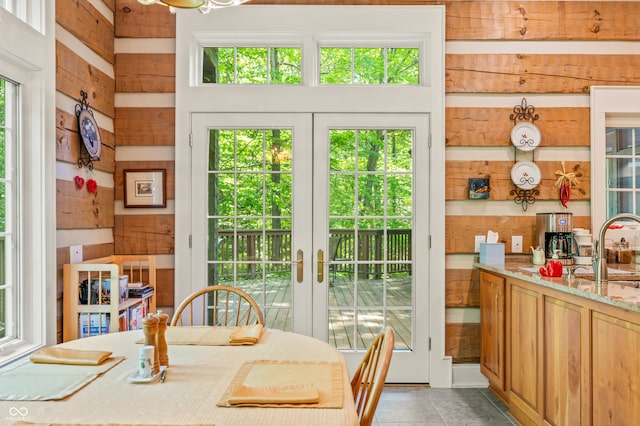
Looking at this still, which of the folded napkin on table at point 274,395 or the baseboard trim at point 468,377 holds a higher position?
the folded napkin on table at point 274,395

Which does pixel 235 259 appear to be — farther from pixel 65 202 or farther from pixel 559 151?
pixel 559 151

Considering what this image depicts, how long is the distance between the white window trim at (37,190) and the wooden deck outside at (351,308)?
137 centimetres

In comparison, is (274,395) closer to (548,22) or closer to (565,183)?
(565,183)

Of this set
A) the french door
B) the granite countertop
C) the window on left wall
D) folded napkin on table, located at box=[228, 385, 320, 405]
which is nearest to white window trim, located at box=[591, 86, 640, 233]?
the granite countertop

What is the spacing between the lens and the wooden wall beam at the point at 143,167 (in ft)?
12.1

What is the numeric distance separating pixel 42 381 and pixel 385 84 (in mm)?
2927

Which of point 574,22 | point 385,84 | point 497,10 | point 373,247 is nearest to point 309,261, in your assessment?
point 373,247

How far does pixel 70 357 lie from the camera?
184 cm

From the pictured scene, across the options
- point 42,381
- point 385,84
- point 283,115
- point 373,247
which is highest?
point 385,84

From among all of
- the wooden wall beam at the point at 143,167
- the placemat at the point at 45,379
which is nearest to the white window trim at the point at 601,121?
the wooden wall beam at the point at 143,167

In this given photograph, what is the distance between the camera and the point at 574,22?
3689 mm

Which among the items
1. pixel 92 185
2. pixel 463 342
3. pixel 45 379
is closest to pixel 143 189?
pixel 92 185

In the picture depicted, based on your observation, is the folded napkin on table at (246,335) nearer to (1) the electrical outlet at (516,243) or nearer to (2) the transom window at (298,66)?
(2) the transom window at (298,66)

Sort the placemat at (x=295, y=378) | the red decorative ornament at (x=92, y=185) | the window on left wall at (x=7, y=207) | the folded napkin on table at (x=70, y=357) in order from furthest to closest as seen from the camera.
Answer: the red decorative ornament at (x=92, y=185), the window on left wall at (x=7, y=207), the folded napkin on table at (x=70, y=357), the placemat at (x=295, y=378)
